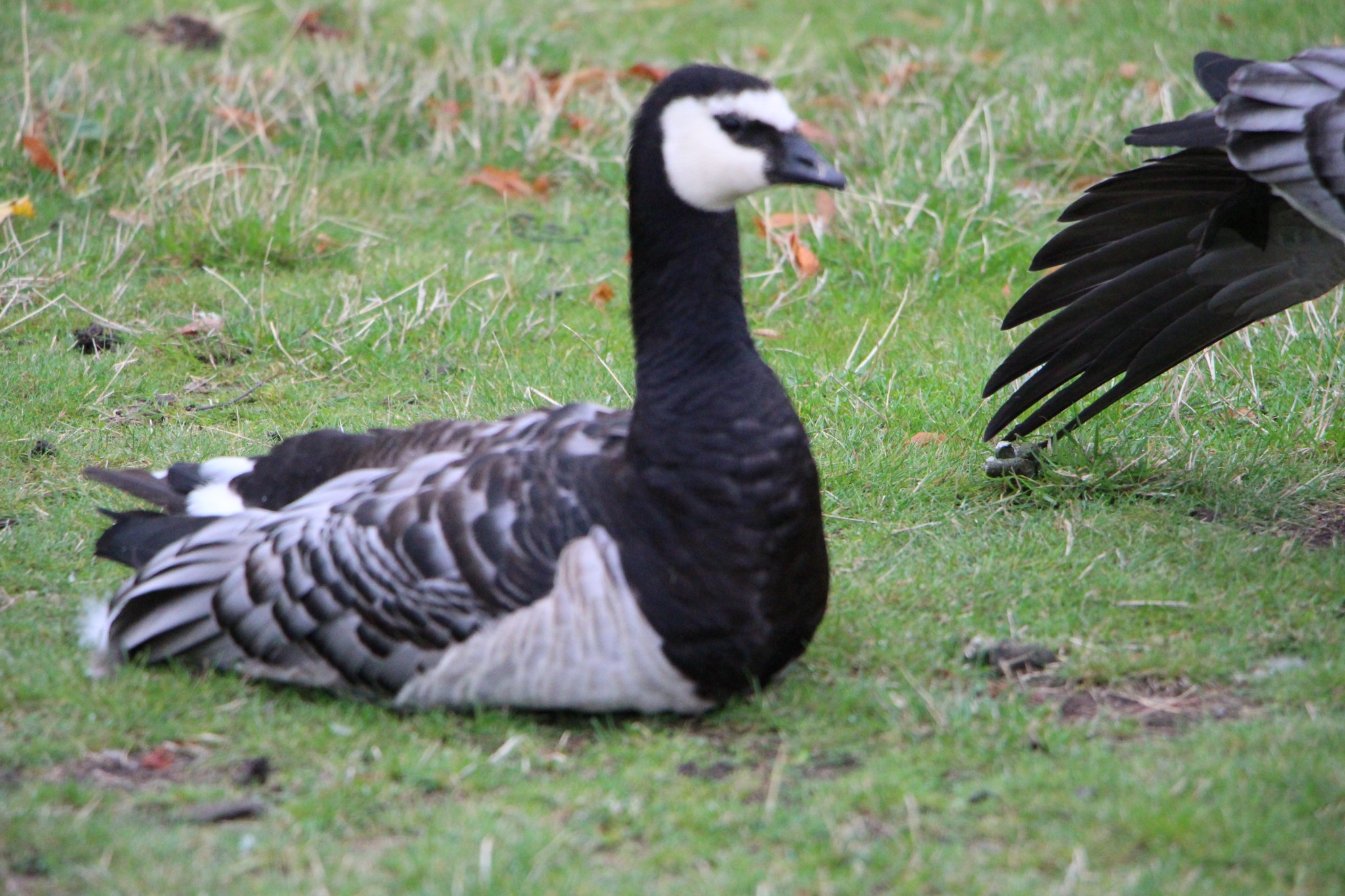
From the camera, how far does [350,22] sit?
9297 mm

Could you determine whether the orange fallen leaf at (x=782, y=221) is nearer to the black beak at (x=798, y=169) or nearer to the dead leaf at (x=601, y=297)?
the dead leaf at (x=601, y=297)

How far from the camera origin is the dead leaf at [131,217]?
655cm

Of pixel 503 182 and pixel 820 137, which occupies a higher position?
pixel 820 137

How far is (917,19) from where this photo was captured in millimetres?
9688

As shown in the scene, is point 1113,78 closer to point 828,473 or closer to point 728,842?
point 828,473

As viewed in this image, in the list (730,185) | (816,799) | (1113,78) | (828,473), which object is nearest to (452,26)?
(1113,78)

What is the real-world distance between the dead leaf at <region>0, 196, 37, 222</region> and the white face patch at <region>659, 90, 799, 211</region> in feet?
13.1

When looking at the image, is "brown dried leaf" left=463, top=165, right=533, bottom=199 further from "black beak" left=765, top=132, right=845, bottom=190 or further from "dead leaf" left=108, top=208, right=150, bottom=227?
"black beak" left=765, top=132, right=845, bottom=190

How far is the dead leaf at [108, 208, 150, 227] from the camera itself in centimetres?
655

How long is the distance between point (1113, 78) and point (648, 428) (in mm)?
5598

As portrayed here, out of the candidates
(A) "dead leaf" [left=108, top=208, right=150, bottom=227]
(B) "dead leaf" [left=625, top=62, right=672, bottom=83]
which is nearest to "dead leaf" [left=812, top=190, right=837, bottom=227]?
(B) "dead leaf" [left=625, top=62, right=672, bottom=83]

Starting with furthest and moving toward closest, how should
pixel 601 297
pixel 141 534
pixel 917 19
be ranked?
pixel 917 19
pixel 601 297
pixel 141 534

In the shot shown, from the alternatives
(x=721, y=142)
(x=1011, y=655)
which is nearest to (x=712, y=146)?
(x=721, y=142)

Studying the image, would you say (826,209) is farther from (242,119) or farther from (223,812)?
(223,812)
